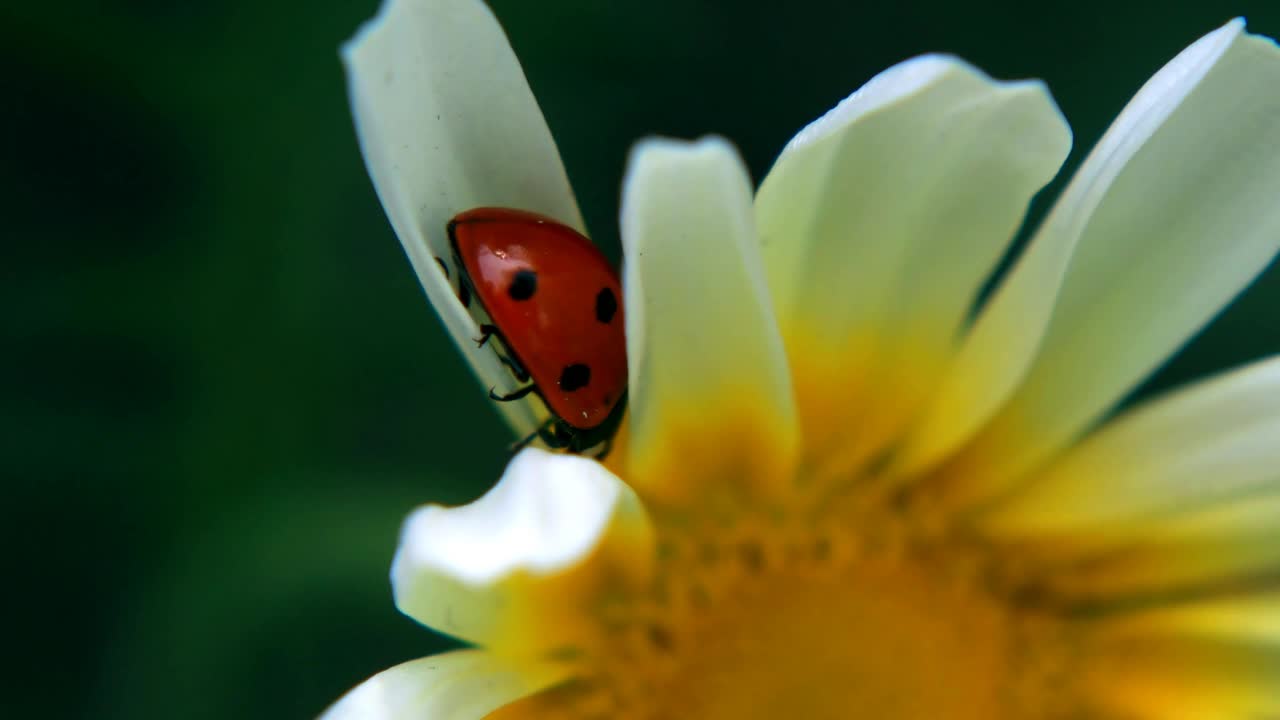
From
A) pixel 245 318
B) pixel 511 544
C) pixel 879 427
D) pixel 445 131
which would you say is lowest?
pixel 511 544

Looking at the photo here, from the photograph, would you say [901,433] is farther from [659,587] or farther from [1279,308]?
[1279,308]

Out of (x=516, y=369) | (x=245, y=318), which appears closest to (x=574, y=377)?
(x=516, y=369)

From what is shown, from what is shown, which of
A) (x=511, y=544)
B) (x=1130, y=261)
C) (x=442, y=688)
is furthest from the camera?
(x=1130, y=261)

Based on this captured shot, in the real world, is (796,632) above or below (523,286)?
below

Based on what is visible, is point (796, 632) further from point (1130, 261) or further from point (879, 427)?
point (1130, 261)

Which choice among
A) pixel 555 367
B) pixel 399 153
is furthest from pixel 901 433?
pixel 399 153

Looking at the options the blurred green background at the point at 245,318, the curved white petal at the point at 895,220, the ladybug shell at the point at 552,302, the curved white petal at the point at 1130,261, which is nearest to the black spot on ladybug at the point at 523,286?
the ladybug shell at the point at 552,302
